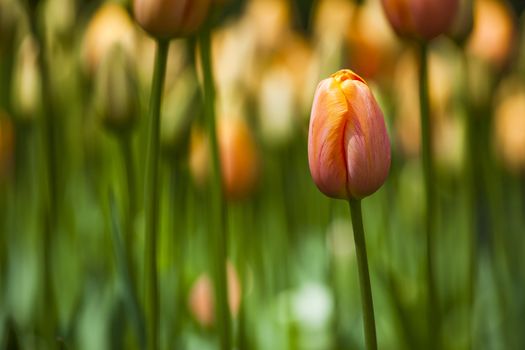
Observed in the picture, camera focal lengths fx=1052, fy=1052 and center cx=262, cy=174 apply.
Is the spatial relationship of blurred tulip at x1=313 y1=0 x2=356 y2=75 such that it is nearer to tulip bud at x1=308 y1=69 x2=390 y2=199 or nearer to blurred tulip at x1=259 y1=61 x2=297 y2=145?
blurred tulip at x1=259 y1=61 x2=297 y2=145

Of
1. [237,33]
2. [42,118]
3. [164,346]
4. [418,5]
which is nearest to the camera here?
[418,5]

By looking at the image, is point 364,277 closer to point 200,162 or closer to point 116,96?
point 116,96

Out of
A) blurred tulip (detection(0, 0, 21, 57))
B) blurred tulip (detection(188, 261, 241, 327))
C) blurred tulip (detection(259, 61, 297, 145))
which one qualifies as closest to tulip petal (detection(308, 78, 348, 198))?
blurred tulip (detection(188, 261, 241, 327))

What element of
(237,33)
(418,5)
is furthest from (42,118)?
(237,33)

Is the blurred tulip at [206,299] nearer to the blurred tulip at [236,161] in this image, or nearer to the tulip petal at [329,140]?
the blurred tulip at [236,161]

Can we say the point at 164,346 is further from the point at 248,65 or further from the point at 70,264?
the point at 248,65
